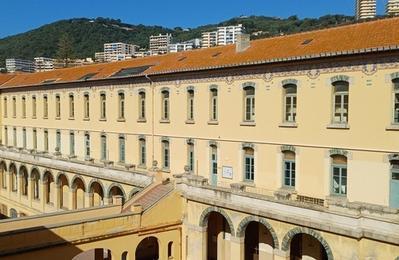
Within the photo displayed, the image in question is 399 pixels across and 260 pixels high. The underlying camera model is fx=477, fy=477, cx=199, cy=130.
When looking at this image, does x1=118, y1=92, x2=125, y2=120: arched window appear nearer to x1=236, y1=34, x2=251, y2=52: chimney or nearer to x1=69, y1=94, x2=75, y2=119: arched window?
x1=69, y1=94, x2=75, y2=119: arched window

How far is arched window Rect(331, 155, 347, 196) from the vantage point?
2181 cm

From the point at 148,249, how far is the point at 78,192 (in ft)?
34.3

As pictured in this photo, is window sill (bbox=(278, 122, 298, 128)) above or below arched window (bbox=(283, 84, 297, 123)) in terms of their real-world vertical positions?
below

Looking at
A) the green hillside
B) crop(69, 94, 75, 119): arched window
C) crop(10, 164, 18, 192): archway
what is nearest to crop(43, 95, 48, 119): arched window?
crop(69, 94, 75, 119): arched window

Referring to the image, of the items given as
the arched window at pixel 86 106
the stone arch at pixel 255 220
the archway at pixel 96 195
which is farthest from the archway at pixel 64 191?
the stone arch at pixel 255 220

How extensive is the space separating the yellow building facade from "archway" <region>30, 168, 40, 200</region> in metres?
5.95

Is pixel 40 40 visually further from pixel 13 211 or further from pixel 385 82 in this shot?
pixel 385 82

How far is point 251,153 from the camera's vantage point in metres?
26.2

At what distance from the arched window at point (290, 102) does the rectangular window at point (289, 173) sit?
216 centimetres

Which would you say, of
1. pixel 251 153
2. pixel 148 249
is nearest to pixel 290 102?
pixel 251 153

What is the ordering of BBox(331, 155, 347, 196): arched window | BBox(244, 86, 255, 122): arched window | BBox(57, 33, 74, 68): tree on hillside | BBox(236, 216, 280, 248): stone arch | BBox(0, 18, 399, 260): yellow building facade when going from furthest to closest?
BBox(57, 33, 74, 68): tree on hillside
BBox(244, 86, 255, 122): arched window
BBox(331, 155, 347, 196): arched window
BBox(236, 216, 280, 248): stone arch
BBox(0, 18, 399, 260): yellow building facade

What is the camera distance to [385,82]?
65.7 feet

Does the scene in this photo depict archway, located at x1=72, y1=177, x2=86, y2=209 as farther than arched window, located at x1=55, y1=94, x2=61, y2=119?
No

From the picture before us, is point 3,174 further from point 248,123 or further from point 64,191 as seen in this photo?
point 248,123
